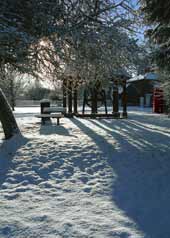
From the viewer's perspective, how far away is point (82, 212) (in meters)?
3.65

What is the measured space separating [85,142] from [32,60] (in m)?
2.63

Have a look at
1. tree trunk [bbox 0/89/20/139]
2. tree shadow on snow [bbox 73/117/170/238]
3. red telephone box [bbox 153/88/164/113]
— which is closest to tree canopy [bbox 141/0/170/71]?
tree shadow on snow [bbox 73/117/170/238]

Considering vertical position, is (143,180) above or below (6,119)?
below

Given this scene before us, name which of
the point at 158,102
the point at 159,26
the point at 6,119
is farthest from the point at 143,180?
the point at 158,102

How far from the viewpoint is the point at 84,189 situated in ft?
14.8

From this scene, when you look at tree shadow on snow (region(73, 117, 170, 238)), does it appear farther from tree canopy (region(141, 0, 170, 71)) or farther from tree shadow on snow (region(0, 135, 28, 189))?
tree canopy (region(141, 0, 170, 71))

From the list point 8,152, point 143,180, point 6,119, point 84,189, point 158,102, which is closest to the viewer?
point 84,189

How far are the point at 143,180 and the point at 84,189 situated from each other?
1.10m

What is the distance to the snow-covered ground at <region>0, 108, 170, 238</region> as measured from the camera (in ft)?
10.7

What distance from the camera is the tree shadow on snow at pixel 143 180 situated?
137 inches

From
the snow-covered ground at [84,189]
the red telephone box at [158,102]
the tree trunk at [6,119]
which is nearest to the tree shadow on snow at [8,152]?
the snow-covered ground at [84,189]

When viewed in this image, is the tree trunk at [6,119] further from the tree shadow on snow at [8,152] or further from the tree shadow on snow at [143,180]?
the tree shadow on snow at [143,180]

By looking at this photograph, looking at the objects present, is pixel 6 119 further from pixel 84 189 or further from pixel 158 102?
pixel 158 102

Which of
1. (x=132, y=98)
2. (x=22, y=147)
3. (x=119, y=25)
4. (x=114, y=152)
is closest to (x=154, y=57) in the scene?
(x=119, y=25)
